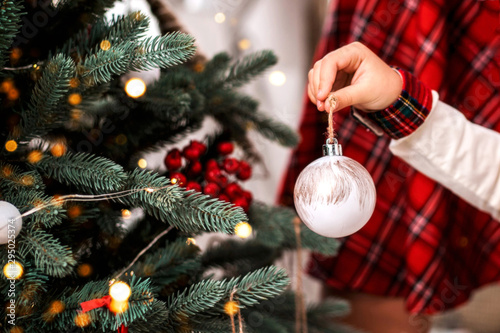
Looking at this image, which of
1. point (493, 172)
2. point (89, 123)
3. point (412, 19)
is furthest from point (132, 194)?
point (412, 19)

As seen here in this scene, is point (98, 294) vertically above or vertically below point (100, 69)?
below

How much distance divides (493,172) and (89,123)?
1.87 feet

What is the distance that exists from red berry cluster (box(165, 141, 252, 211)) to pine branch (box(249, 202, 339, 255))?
5cm

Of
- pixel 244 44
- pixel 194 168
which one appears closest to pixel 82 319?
pixel 194 168

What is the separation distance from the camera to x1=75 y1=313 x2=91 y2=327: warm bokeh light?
14.4 inches

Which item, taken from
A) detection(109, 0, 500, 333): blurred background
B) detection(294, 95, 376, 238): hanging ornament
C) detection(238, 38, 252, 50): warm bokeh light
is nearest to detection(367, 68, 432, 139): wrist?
detection(294, 95, 376, 238): hanging ornament

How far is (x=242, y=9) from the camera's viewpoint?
45.2 inches

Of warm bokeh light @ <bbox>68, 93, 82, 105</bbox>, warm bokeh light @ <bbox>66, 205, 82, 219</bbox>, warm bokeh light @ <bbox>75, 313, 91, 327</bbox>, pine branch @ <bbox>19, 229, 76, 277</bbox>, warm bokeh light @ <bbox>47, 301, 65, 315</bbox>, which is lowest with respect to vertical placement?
warm bokeh light @ <bbox>47, 301, 65, 315</bbox>

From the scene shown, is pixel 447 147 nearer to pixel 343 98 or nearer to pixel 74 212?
pixel 343 98

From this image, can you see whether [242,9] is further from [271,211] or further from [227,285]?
[227,285]

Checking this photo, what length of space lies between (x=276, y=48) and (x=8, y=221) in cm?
95

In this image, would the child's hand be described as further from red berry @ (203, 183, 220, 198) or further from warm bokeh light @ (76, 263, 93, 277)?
warm bokeh light @ (76, 263, 93, 277)

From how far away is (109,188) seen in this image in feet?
1.23

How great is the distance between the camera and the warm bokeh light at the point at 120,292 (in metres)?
0.36
